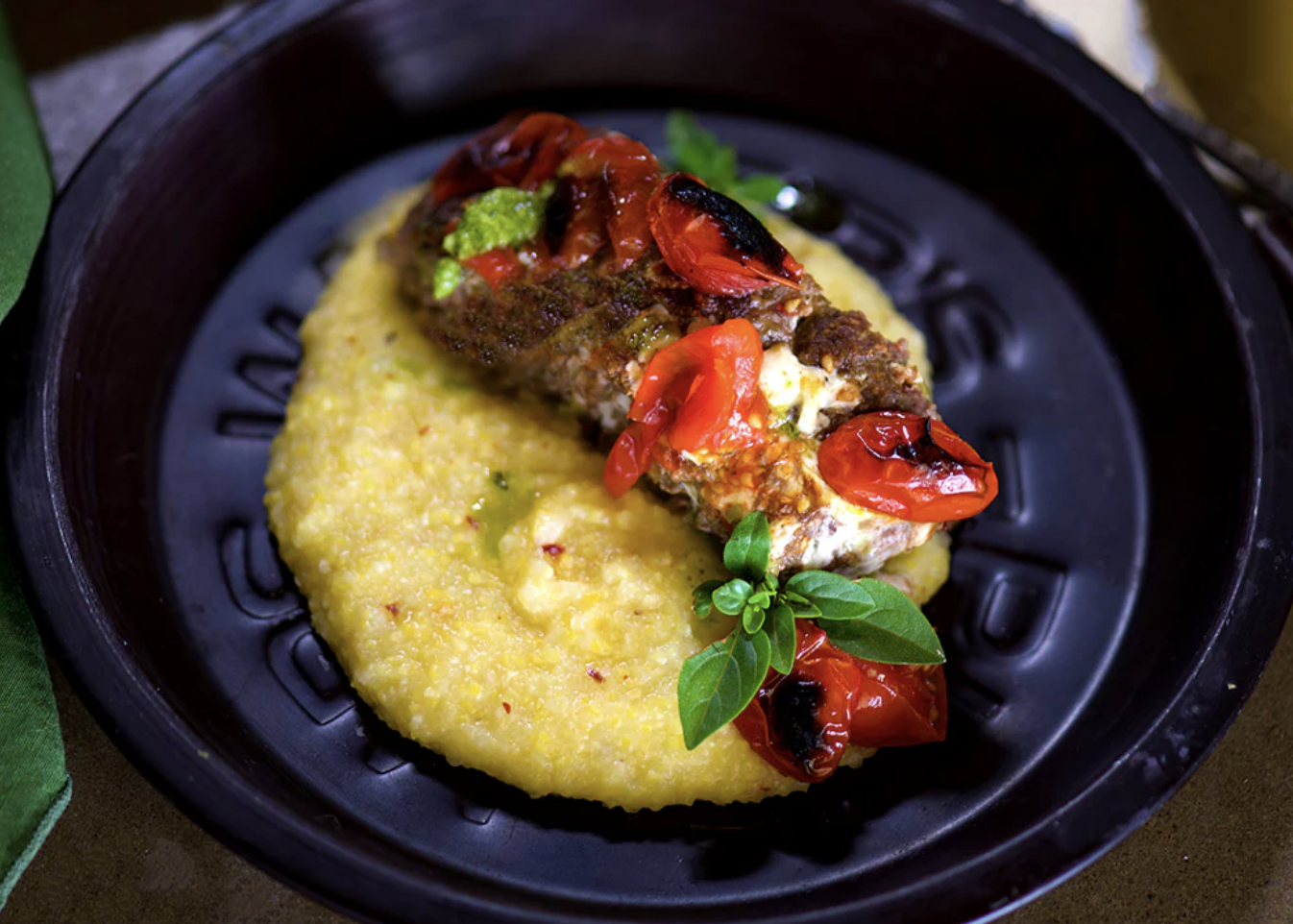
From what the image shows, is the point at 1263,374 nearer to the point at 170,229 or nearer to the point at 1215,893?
the point at 1215,893

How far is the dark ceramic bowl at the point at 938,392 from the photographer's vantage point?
11.0ft

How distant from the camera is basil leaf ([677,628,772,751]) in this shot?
333 cm

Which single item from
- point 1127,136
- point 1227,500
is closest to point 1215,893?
point 1227,500

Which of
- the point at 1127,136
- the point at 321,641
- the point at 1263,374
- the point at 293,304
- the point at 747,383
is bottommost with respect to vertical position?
the point at 321,641

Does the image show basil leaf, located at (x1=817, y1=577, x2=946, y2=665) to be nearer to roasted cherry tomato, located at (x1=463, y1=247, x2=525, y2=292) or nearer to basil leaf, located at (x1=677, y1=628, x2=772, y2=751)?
basil leaf, located at (x1=677, y1=628, x2=772, y2=751)

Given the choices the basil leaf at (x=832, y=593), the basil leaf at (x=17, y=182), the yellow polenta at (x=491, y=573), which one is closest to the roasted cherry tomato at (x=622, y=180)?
the yellow polenta at (x=491, y=573)

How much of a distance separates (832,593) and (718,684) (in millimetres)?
441

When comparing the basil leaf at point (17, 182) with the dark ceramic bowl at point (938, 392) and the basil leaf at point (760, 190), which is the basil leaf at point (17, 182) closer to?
the dark ceramic bowl at point (938, 392)

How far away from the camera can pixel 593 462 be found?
4.10 meters

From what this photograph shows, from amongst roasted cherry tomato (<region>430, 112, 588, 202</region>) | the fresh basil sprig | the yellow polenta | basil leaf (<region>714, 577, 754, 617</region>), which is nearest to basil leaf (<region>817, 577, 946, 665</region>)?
the fresh basil sprig

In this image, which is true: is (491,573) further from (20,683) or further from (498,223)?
(20,683)

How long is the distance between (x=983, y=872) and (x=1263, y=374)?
202 cm

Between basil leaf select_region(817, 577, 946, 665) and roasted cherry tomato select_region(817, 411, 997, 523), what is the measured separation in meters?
0.28

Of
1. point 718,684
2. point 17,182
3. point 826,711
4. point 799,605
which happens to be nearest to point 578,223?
point 799,605
